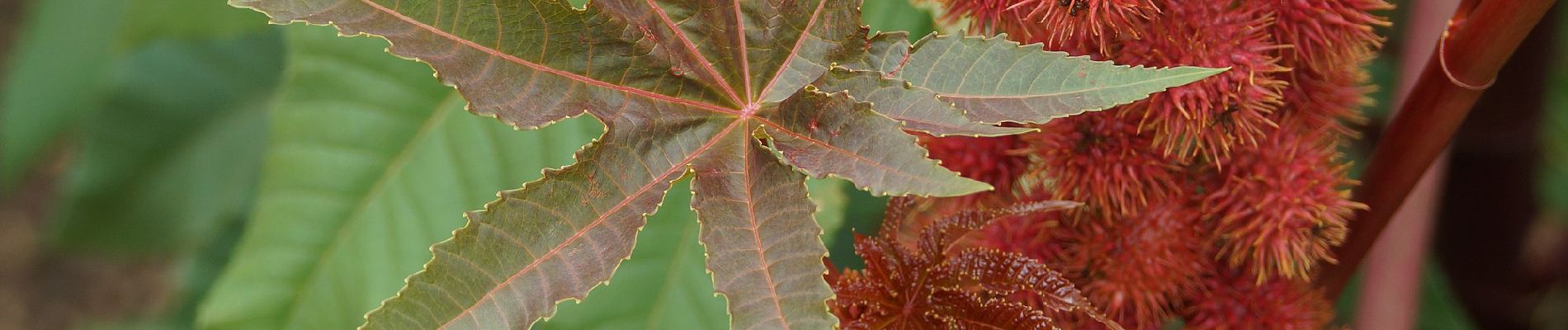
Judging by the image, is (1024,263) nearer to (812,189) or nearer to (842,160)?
(842,160)

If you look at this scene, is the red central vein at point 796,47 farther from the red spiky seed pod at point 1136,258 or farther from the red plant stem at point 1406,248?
the red plant stem at point 1406,248

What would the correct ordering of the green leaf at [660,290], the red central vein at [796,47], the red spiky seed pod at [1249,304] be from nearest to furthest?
the red central vein at [796,47]
the red spiky seed pod at [1249,304]
the green leaf at [660,290]

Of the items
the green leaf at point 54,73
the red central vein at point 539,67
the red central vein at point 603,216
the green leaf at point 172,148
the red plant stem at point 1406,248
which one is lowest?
the red plant stem at point 1406,248

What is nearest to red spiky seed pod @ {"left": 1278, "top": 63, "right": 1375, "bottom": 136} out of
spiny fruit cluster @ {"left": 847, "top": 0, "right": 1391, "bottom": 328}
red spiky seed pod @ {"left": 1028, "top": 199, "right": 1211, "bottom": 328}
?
spiny fruit cluster @ {"left": 847, "top": 0, "right": 1391, "bottom": 328}

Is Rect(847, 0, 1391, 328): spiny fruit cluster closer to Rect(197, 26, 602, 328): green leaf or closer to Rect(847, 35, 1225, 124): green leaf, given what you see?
Rect(847, 35, 1225, 124): green leaf

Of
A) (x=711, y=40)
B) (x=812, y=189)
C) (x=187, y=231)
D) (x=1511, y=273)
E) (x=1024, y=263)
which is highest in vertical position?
(x=187, y=231)

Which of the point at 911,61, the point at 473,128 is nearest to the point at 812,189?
the point at 473,128

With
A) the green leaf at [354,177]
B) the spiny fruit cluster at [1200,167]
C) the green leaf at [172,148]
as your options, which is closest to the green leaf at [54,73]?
the green leaf at [172,148]
